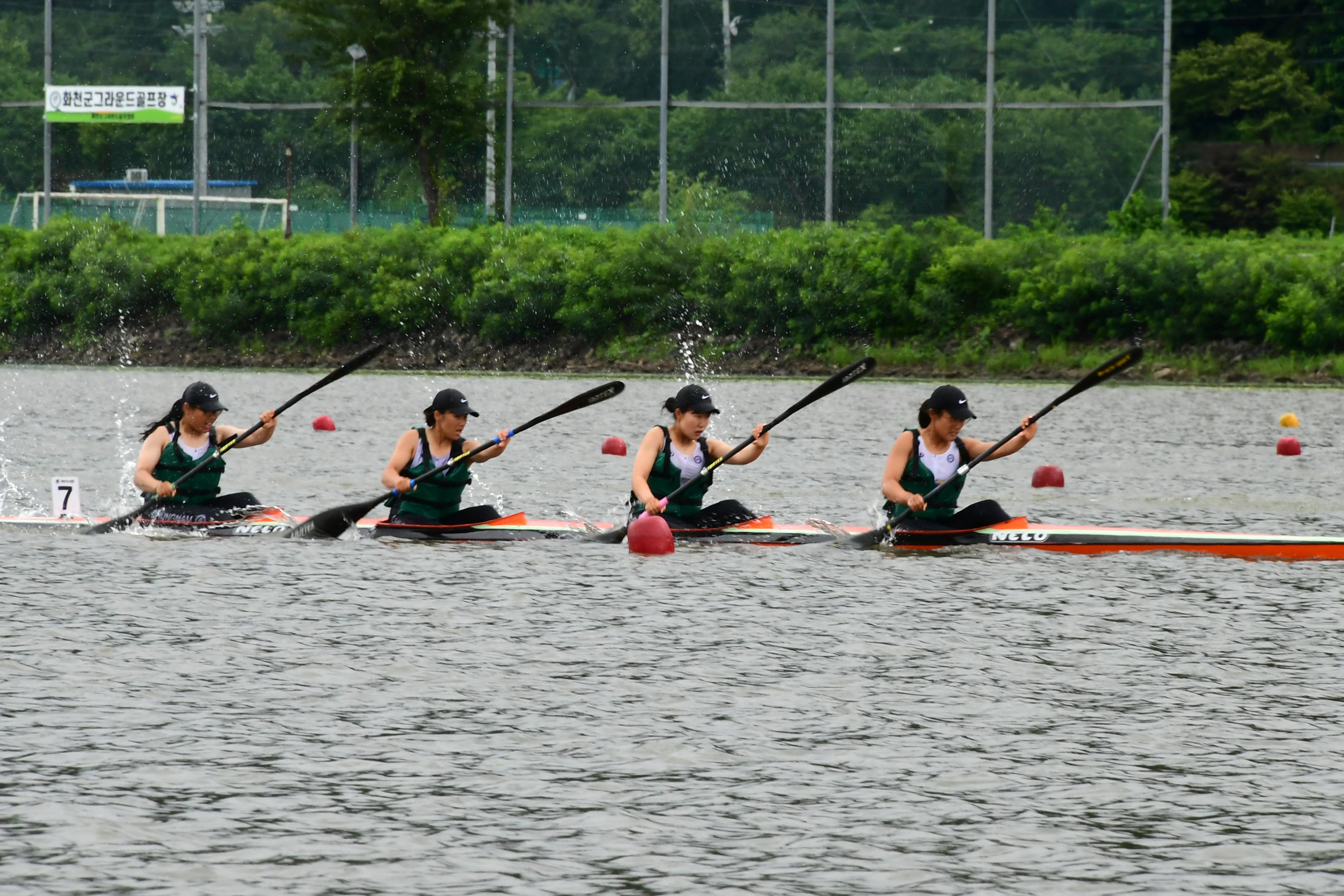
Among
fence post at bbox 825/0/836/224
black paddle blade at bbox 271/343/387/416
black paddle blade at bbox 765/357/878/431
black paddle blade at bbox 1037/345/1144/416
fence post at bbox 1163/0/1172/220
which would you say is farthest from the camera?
fence post at bbox 825/0/836/224

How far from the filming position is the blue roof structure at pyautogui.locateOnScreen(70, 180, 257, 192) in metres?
44.8

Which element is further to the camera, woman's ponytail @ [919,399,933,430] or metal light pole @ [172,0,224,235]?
metal light pole @ [172,0,224,235]

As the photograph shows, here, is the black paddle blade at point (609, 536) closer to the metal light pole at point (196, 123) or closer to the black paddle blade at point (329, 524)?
the black paddle blade at point (329, 524)

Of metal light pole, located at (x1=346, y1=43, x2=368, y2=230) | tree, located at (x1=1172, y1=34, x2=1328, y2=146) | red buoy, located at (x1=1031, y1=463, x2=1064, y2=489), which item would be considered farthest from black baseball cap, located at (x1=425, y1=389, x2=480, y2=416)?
tree, located at (x1=1172, y1=34, x2=1328, y2=146)

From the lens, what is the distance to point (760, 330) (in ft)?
121

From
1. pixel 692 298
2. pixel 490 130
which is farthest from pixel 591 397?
pixel 490 130

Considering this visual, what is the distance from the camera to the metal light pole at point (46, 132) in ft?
146


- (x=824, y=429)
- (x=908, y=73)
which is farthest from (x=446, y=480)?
(x=908, y=73)

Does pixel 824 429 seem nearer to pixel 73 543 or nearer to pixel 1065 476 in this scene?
pixel 1065 476

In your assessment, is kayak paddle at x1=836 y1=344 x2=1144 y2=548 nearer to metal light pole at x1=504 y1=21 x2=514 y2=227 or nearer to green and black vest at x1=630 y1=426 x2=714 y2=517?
green and black vest at x1=630 y1=426 x2=714 y2=517

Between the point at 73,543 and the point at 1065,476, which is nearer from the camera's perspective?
the point at 73,543

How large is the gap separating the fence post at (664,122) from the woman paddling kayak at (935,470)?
2658cm

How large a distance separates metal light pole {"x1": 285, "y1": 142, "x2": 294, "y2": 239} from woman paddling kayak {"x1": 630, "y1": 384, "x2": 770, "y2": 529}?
28884 mm

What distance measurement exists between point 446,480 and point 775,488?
4.92 meters
